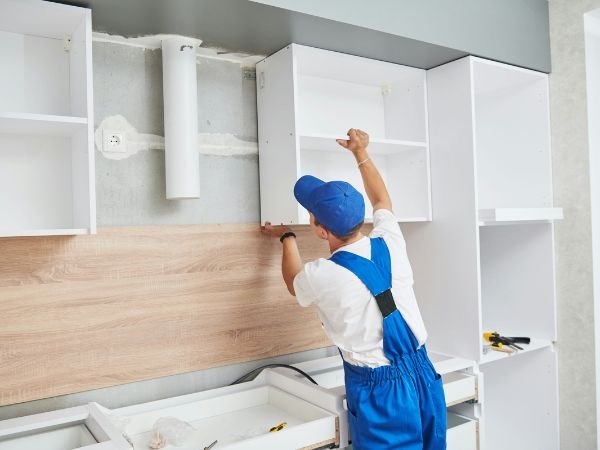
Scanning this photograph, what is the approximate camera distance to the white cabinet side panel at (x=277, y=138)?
202 centimetres

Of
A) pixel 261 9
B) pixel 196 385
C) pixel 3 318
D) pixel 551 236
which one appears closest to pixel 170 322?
pixel 196 385

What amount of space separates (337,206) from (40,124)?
0.94m

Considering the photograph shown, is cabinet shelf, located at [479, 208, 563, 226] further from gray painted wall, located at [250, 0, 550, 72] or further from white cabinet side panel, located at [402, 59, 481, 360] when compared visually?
gray painted wall, located at [250, 0, 550, 72]

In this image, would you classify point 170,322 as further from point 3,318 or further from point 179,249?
point 3,318

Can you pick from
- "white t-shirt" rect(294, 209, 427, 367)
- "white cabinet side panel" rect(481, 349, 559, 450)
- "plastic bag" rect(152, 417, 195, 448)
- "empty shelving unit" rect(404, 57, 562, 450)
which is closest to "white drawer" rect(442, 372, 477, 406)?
"empty shelving unit" rect(404, 57, 562, 450)

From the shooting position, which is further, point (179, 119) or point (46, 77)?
point (179, 119)

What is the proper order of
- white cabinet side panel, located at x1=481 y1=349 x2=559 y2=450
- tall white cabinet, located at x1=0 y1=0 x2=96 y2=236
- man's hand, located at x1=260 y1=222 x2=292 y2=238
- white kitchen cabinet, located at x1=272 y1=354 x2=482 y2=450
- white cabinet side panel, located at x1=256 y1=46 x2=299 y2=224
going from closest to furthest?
tall white cabinet, located at x1=0 y1=0 x2=96 y2=236, white kitchen cabinet, located at x1=272 y1=354 x2=482 y2=450, white cabinet side panel, located at x1=256 y1=46 x2=299 y2=224, man's hand, located at x1=260 y1=222 x2=292 y2=238, white cabinet side panel, located at x1=481 y1=349 x2=559 y2=450

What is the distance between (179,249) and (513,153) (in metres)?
1.69

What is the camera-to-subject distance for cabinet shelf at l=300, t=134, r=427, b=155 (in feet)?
6.82

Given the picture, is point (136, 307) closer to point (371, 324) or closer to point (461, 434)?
point (371, 324)

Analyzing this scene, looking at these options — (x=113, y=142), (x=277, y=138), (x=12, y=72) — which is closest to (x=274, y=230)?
(x=277, y=138)

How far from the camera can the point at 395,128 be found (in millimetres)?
2553

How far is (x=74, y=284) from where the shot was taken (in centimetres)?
183

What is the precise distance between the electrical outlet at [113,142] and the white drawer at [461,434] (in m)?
1.66
